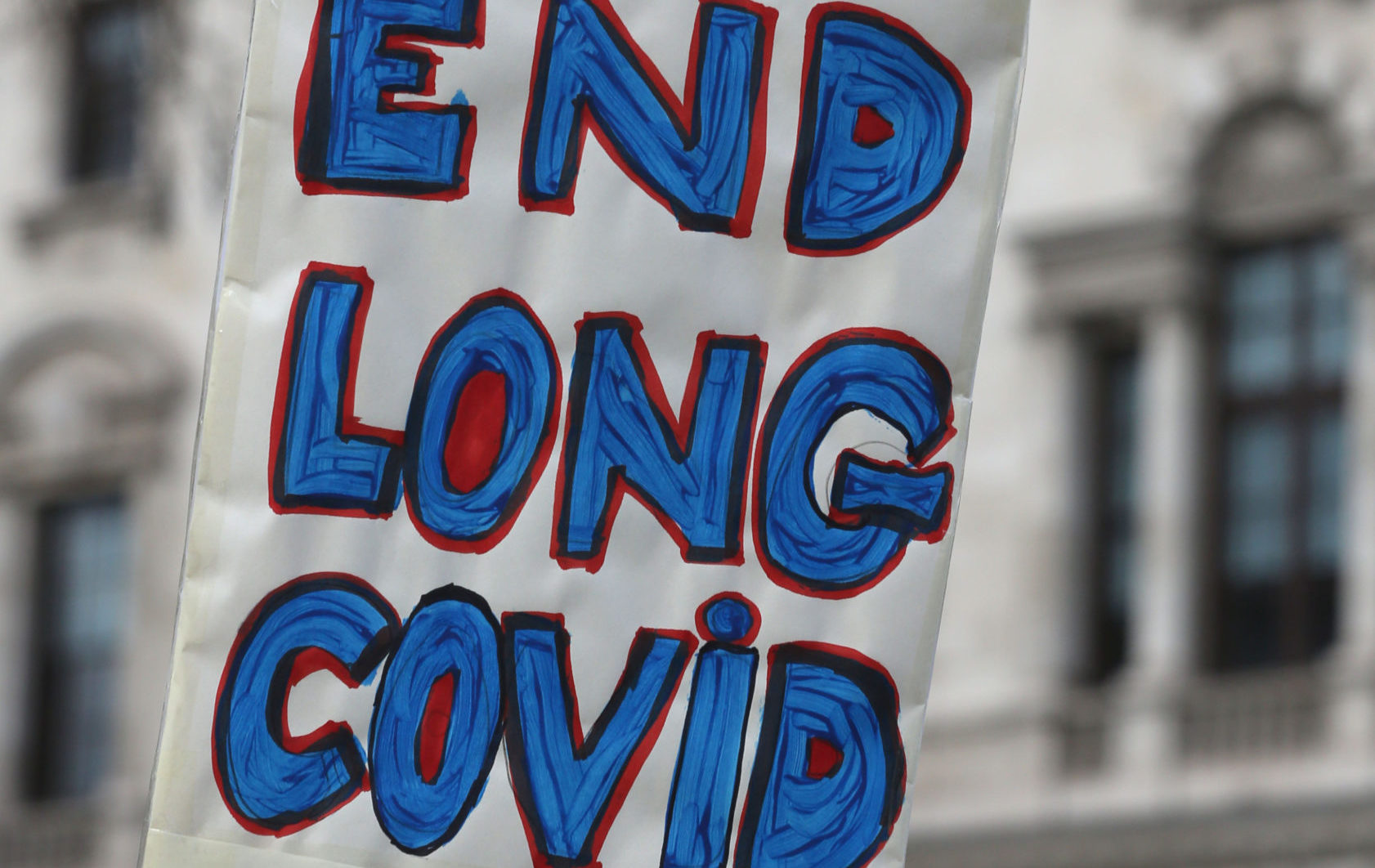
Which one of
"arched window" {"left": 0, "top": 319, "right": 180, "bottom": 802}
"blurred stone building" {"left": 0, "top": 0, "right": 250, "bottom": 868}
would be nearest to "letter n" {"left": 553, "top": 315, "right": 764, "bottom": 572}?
"blurred stone building" {"left": 0, "top": 0, "right": 250, "bottom": 868}

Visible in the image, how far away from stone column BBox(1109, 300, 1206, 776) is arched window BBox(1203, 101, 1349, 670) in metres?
0.22

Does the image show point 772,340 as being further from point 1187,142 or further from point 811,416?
point 1187,142

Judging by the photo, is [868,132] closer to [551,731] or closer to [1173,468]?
[551,731]

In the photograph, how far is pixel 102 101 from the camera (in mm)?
19938

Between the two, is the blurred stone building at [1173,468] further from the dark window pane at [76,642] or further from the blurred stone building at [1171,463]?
the dark window pane at [76,642]

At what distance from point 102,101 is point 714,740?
1690 cm

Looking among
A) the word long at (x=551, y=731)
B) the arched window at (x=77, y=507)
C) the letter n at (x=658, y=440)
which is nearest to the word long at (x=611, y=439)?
the letter n at (x=658, y=440)

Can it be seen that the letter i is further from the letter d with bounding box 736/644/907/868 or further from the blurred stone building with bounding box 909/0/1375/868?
the blurred stone building with bounding box 909/0/1375/868

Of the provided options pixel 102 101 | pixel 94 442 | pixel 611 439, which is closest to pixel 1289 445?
→ pixel 94 442

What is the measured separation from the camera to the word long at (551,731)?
373 cm

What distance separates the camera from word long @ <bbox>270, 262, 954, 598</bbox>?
150 inches

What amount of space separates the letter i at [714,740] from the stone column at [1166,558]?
35.8ft

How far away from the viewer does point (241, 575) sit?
12.3 feet

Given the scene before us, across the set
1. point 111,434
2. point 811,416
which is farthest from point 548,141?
point 111,434
